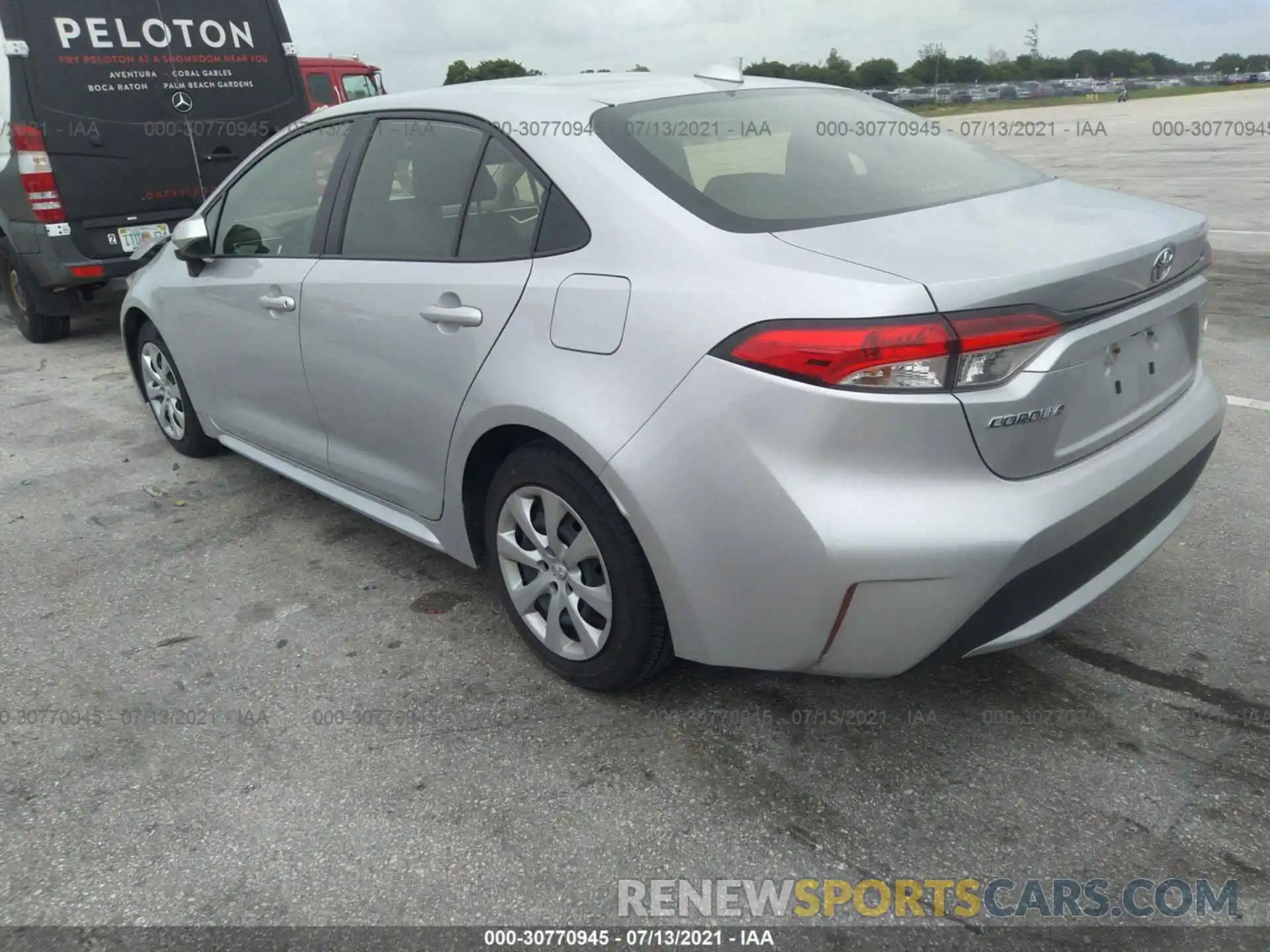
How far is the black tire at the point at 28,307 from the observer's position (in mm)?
7359

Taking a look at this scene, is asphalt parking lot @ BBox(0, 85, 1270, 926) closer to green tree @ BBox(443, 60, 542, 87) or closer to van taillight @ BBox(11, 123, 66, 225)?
van taillight @ BBox(11, 123, 66, 225)

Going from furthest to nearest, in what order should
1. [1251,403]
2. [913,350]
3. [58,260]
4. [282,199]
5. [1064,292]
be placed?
1. [58,260]
2. [1251,403]
3. [282,199]
4. [1064,292]
5. [913,350]

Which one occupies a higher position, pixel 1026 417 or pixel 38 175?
pixel 38 175

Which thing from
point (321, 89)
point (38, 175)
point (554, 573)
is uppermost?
point (321, 89)

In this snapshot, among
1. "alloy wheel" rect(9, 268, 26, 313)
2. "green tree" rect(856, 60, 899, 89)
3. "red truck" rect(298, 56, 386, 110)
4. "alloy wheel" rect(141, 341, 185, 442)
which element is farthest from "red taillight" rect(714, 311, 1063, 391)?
"green tree" rect(856, 60, 899, 89)

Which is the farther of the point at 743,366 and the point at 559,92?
the point at 559,92

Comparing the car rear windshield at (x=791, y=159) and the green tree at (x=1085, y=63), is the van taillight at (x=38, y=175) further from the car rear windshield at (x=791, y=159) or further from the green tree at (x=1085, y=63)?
the green tree at (x=1085, y=63)

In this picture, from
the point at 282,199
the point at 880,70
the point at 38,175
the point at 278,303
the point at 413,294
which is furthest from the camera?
the point at 880,70

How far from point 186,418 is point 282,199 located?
141 cm

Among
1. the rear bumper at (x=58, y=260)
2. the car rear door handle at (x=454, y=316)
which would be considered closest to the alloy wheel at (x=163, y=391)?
the car rear door handle at (x=454, y=316)

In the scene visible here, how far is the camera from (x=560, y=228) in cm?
256

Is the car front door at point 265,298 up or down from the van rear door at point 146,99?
down

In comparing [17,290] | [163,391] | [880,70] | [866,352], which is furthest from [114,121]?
[880,70]

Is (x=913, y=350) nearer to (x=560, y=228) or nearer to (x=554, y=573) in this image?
(x=560, y=228)
